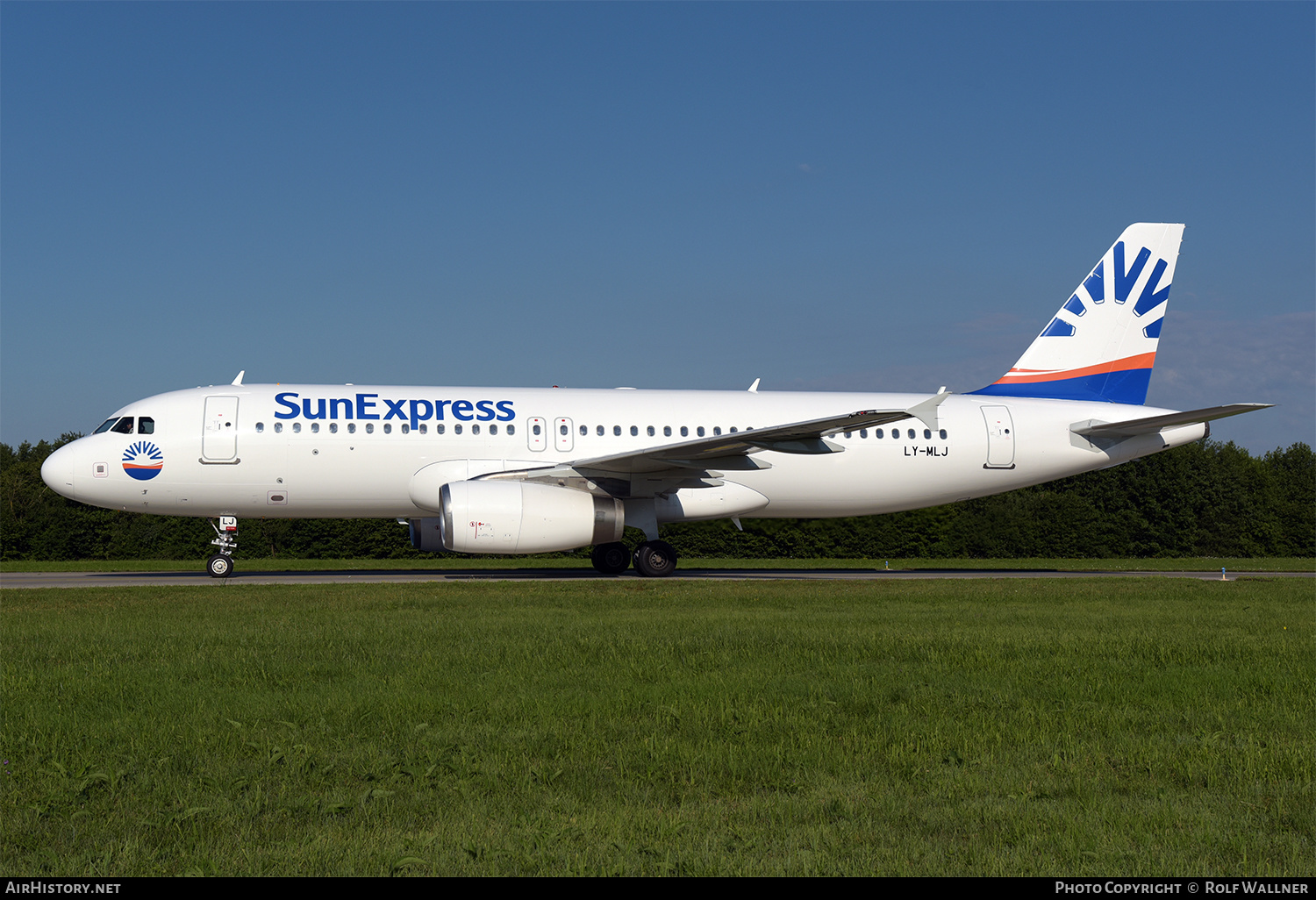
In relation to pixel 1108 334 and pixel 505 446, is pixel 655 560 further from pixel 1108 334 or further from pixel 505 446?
pixel 1108 334

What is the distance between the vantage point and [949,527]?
164ft

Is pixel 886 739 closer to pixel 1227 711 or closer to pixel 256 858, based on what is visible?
pixel 1227 711

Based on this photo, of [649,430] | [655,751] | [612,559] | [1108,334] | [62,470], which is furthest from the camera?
[1108,334]

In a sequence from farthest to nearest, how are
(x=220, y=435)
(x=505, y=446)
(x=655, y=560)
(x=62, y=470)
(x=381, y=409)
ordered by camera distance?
(x=655, y=560) < (x=505, y=446) < (x=381, y=409) < (x=220, y=435) < (x=62, y=470)

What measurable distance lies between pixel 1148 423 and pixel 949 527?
1153 inches

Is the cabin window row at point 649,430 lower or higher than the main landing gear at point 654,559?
higher

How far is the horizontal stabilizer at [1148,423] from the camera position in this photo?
1953 centimetres

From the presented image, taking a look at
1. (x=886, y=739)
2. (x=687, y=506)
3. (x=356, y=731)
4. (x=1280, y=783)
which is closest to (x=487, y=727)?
(x=356, y=731)

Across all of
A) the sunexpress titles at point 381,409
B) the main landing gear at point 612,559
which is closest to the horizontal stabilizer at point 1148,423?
the main landing gear at point 612,559

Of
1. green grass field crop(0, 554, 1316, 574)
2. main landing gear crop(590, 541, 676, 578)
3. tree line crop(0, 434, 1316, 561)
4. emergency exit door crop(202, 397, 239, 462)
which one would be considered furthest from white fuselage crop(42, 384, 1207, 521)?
tree line crop(0, 434, 1316, 561)

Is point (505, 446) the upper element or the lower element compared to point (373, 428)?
lower

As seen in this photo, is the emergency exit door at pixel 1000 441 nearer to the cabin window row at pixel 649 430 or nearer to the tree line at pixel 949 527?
the cabin window row at pixel 649 430

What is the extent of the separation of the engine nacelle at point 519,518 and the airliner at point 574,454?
32 mm

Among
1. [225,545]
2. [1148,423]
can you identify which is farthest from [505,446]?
[1148,423]
